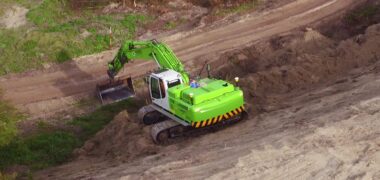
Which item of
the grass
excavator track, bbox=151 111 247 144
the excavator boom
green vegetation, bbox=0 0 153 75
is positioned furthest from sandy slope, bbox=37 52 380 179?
green vegetation, bbox=0 0 153 75

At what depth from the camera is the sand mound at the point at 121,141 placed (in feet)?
60.8

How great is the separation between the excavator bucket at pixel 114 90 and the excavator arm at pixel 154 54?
4.87ft

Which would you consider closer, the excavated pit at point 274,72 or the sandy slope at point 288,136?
the sandy slope at point 288,136

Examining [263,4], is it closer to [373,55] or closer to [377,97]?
[373,55]

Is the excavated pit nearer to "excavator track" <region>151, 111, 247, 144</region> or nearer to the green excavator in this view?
"excavator track" <region>151, 111, 247, 144</region>

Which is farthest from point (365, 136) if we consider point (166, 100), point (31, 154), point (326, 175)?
point (31, 154)

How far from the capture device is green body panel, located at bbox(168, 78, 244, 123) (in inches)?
698

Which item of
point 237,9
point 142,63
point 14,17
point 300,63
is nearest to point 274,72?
point 300,63

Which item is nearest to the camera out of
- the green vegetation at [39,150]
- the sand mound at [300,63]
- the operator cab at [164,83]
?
the operator cab at [164,83]

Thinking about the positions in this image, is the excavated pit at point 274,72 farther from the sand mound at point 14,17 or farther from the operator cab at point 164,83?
the sand mound at point 14,17

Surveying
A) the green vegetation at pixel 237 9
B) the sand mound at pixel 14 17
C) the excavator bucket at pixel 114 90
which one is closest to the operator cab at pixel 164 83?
the excavator bucket at pixel 114 90

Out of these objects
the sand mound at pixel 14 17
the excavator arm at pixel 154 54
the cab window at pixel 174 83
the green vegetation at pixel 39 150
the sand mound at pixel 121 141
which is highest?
the excavator arm at pixel 154 54

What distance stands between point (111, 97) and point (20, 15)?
38.5 ft

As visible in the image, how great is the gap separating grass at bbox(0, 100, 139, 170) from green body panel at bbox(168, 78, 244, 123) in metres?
4.46
